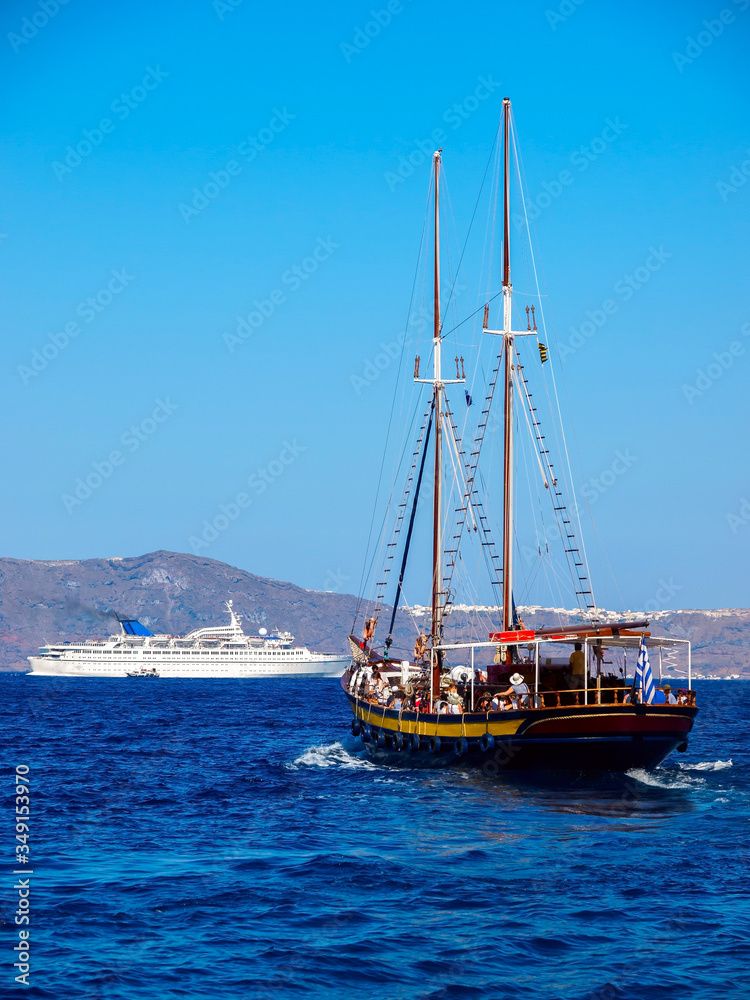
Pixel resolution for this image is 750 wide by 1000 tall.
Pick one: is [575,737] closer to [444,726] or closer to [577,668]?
[577,668]

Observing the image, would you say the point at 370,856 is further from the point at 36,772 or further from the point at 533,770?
the point at 36,772

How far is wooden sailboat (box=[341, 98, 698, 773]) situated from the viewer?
123ft

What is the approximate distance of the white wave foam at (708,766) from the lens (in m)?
45.7

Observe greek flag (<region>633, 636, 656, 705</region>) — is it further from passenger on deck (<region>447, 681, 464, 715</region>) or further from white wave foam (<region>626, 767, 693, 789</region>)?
passenger on deck (<region>447, 681, 464, 715</region>)

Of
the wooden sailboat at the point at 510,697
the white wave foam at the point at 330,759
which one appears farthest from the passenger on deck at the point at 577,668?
the white wave foam at the point at 330,759

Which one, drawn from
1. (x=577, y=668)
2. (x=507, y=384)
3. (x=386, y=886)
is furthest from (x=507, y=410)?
(x=386, y=886)

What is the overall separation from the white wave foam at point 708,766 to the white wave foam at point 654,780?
4877 millimetres

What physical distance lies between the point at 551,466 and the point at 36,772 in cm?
2501

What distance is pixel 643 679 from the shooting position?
38188mm

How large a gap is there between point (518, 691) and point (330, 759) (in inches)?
510

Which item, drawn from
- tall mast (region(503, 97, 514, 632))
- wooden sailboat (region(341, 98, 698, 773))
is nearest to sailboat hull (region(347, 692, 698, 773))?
wooden sailboat (region(341, 98, 698, 773))

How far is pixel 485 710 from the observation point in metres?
40.6

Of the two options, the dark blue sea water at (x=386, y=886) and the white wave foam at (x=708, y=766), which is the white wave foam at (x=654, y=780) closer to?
the dark blue sea water at (x=386, y=886)

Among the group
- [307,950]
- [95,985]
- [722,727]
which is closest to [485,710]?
[307,950]
